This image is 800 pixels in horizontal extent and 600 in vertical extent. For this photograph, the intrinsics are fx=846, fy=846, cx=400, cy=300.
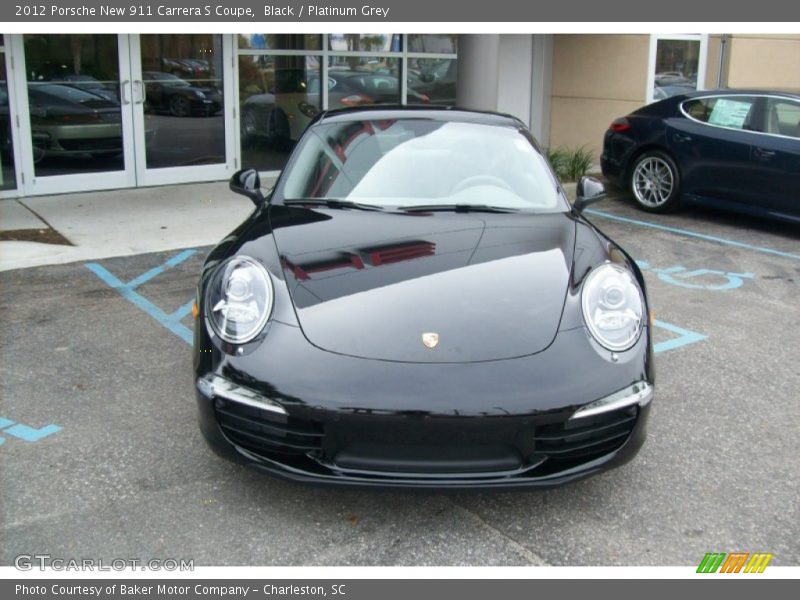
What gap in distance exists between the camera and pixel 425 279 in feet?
11.4

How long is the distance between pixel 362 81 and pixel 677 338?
7840mm

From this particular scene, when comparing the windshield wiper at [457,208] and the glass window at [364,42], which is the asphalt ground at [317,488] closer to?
the windshield wiper at [457,208]

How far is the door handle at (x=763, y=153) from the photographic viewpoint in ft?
27.1

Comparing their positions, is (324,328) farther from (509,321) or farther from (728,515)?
(728,515)

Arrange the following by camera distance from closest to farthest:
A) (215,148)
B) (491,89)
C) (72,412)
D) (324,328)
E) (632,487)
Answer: (324,328), (632,487), (72,412), (491,89), (215,148)

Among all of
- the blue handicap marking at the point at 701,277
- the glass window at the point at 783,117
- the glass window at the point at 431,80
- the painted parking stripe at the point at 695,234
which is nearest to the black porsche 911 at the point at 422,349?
the blue handicap marking at the point at 701,277

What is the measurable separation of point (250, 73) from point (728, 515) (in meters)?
9.05

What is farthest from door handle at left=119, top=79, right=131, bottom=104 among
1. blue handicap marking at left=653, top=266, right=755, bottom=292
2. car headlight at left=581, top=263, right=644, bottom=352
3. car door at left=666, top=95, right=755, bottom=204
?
car headlight at left=581, top=263, right=644, bottom=352

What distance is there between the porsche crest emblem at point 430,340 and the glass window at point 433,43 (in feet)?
32.5

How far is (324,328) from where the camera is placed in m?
3.18

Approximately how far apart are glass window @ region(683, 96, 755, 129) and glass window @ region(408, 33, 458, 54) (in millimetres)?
4236

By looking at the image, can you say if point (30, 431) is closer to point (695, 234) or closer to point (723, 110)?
point (695, 234)

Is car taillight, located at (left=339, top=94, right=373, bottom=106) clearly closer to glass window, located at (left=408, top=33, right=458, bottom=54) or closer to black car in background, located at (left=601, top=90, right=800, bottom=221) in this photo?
glass window, located at (left=408, top=33, right=458, bottom=54)

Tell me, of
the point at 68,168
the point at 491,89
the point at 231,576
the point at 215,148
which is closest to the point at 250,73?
the point at 215,148
